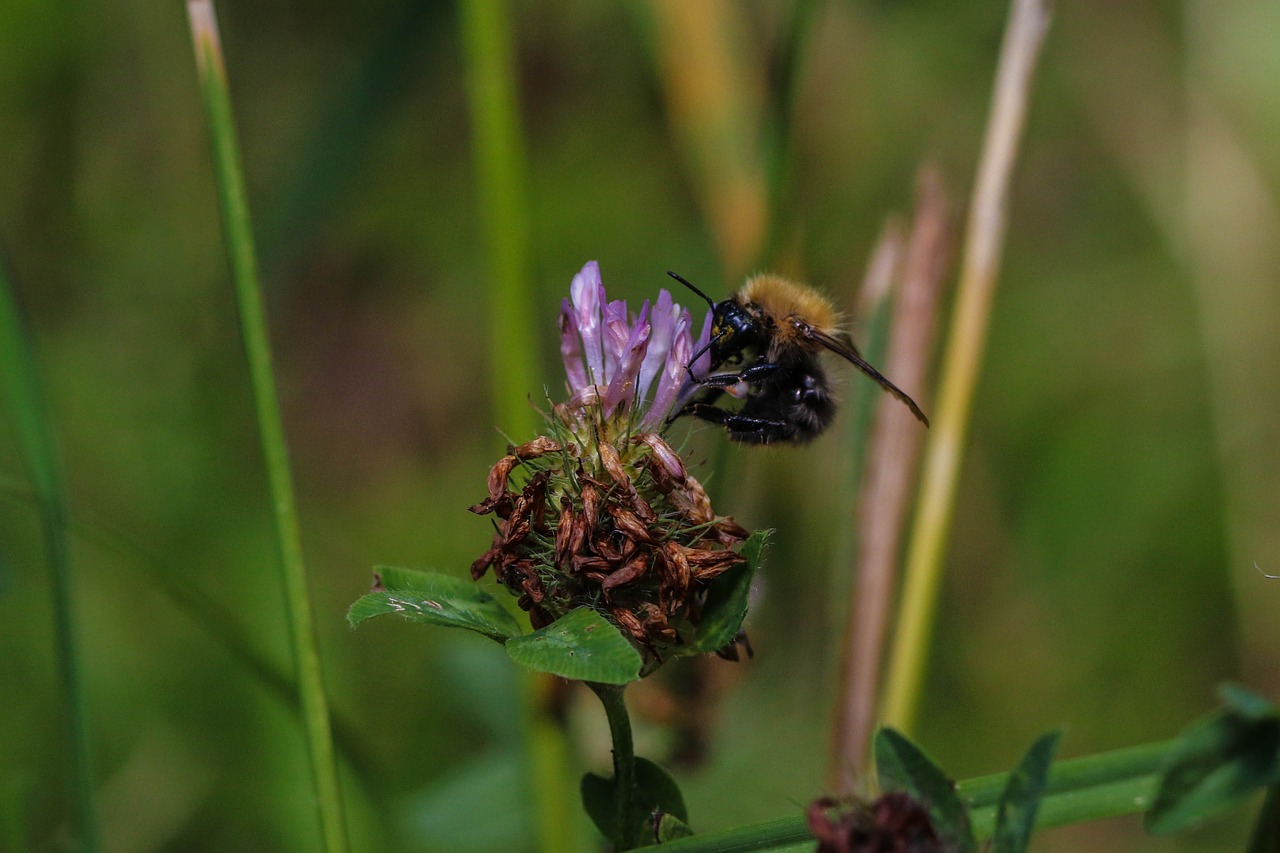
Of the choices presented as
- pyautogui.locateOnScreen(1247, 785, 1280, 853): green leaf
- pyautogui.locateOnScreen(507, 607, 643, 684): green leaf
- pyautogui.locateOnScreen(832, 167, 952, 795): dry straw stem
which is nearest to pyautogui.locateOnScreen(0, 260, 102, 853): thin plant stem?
pyautogui.locateOnScreen(507, 607, 643, 684): green leaf

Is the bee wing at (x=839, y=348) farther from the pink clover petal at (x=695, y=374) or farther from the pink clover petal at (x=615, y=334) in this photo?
the pink clover petal at (x=615, y=334)

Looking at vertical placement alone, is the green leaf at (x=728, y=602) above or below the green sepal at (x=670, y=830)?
above

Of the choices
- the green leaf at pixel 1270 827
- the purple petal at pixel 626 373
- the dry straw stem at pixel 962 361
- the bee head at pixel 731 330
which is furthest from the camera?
the dry straw stem at pixel 962 361

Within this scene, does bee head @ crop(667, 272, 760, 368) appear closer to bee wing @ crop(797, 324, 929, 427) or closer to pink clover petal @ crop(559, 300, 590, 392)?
bee wing @ crop(797, 324, 929, 427)

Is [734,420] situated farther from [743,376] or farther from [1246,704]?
[1246,704]

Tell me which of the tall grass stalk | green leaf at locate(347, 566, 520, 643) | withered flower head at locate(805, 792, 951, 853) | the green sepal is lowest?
the green sepal

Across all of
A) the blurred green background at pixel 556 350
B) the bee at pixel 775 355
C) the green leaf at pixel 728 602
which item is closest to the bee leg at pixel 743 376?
the bee at pixel 775 355

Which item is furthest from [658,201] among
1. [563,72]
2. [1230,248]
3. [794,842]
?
[794,842]
